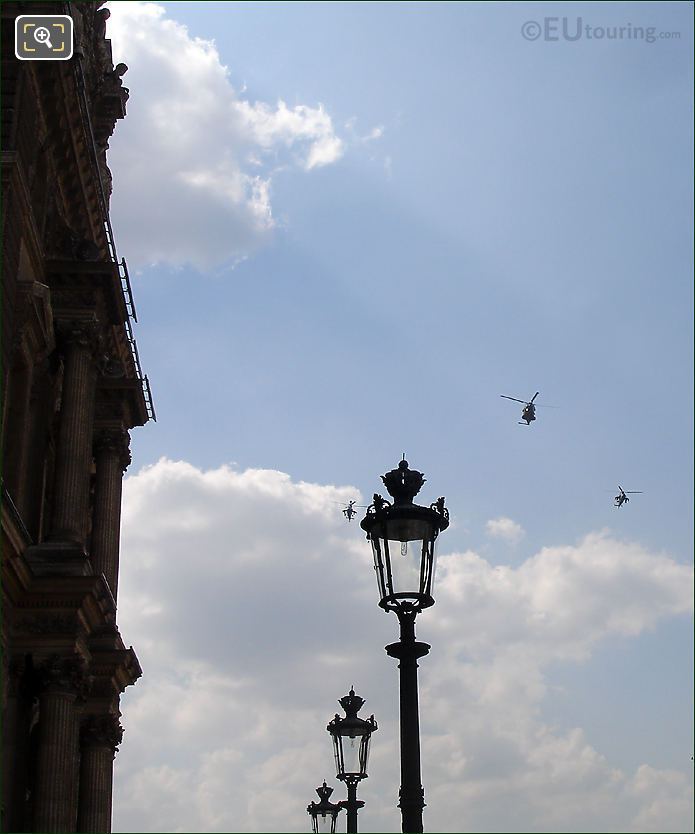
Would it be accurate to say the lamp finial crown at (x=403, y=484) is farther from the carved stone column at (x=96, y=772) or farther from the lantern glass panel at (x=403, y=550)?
the carved stone column at (x=96, y=772)

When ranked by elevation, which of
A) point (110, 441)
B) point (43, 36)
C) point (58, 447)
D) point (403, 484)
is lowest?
point (403, 484)

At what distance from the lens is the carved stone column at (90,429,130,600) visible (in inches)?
1248

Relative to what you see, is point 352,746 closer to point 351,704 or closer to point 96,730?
point 351,704

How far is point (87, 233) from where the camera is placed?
31188 millimetres

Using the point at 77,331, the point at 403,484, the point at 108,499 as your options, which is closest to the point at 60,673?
the point at 77,331

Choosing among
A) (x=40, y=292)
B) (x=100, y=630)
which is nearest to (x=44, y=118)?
(x=40, y=292)

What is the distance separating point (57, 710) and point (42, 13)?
13679mm

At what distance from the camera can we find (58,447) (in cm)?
2655

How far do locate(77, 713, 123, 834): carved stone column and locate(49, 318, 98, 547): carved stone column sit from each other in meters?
6.33

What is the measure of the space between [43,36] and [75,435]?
8278mm

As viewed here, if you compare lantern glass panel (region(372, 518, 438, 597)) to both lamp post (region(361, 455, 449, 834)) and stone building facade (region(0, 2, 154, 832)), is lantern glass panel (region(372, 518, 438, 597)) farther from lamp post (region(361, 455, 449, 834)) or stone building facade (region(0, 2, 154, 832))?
stone building facade (region(0, 2, 154, 832))

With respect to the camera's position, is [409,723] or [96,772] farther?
[96,772]

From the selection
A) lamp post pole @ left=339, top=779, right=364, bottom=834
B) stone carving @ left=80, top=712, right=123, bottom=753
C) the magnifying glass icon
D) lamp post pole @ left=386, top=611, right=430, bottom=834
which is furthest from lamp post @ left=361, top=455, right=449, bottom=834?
stone carving @ left=80, top=712, right=123, bottom=753

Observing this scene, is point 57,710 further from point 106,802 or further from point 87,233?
point 87,233
